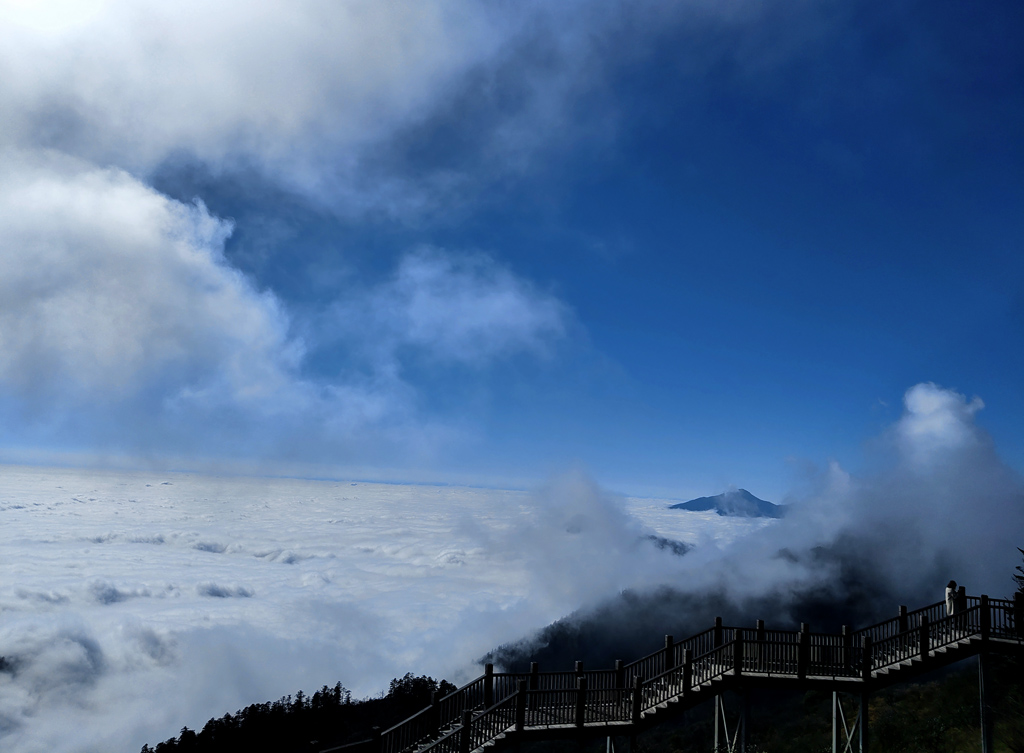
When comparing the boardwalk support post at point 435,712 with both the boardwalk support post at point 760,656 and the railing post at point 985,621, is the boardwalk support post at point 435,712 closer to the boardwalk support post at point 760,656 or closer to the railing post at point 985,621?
the boardwalk support post at point 760,656

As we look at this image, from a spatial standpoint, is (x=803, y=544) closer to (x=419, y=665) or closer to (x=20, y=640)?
(x=419, y=665)

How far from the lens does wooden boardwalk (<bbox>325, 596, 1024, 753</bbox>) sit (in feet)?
59.0

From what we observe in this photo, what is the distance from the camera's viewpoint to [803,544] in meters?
103

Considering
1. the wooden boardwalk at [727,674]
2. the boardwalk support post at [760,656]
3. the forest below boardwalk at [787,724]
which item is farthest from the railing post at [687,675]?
the forest below boardwalk at [787,724]

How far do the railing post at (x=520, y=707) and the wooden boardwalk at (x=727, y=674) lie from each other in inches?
3.3

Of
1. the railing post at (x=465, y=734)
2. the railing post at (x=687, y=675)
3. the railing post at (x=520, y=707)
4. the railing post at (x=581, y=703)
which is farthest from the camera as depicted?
the railing post at (x=687, y=675)

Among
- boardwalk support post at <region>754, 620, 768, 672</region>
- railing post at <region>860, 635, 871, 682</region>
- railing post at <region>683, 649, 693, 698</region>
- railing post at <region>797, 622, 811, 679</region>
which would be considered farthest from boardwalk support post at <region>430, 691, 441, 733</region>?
railing post at <region>860, 635, 871, 682</region>

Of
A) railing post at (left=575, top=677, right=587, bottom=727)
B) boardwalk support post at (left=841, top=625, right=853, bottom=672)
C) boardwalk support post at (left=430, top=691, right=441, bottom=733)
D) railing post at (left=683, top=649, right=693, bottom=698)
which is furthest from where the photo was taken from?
boardwalk support post at (left=841, top=625, right=853, bottom=672)

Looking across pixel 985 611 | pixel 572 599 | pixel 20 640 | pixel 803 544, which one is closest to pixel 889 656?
pixel 985 611

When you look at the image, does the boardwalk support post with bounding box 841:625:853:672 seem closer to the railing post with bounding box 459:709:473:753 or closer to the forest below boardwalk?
the forest below boardwalk

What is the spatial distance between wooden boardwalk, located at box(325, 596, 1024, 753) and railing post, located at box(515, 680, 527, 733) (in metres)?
0.08

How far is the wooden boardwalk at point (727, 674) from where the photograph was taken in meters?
18.0

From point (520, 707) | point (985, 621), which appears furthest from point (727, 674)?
point (985, 621)

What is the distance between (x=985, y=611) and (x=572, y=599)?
16350 cm
